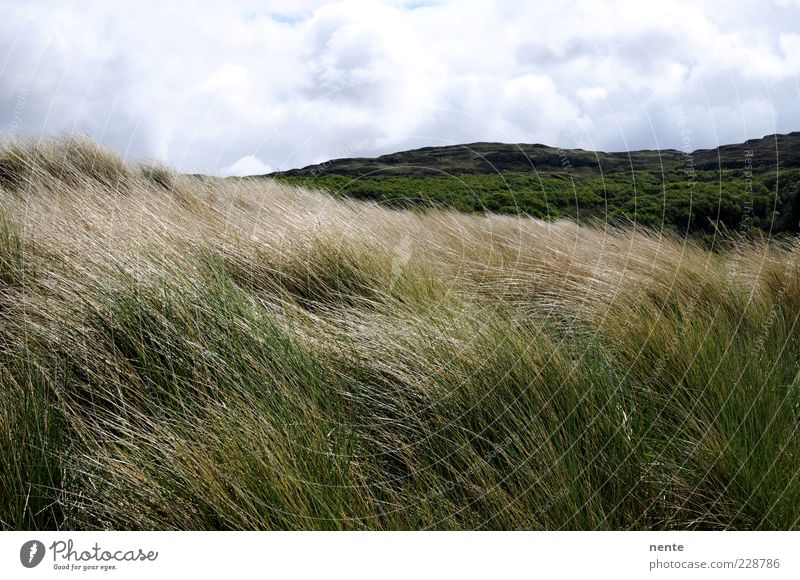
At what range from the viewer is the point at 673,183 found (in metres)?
8.53

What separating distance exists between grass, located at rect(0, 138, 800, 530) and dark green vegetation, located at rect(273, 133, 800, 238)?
7.67 feet

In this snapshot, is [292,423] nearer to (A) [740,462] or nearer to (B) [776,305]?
(A) [740,462]

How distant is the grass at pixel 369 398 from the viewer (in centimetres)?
160

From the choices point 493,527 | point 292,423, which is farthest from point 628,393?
point 292,423

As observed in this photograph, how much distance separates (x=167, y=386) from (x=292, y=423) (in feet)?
2.03
